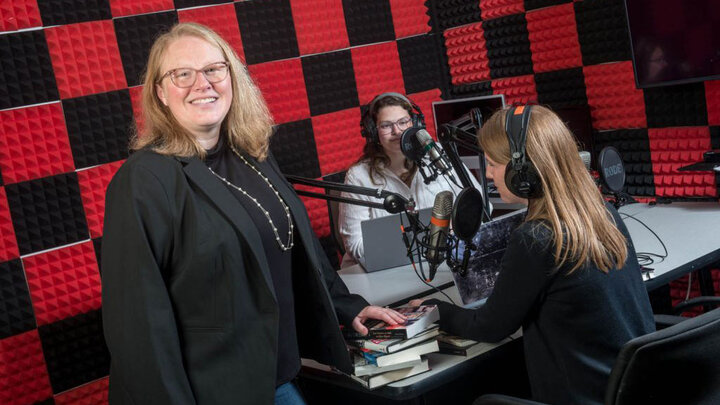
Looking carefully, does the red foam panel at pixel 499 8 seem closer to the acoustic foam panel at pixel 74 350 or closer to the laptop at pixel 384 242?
the laptop at pixel 384 242

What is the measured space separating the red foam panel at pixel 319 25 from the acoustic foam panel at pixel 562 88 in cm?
106

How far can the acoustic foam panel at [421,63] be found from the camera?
167 inches

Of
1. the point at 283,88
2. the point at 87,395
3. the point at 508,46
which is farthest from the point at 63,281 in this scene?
the point at 508,46

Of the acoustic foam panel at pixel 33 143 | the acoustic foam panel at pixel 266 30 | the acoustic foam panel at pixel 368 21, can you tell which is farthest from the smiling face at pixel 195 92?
the acoustic foam panel at pixel 368 21

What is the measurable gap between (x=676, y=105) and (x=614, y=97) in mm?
309

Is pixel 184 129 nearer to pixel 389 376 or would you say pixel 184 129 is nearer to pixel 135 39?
pixel 389 376

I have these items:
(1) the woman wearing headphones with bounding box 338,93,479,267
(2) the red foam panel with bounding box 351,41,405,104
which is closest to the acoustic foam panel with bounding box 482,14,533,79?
(2) the red foam panel with bounding box 351,41,405,104

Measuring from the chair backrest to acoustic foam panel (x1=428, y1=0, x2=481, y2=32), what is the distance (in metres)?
2.91

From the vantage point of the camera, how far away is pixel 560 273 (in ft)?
5.53

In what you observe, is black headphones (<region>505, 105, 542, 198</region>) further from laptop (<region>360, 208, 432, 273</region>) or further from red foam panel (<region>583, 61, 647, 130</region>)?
red foam panel (<region>583, 61, 647, 130</region>)

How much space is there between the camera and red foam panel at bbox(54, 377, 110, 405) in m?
3.16

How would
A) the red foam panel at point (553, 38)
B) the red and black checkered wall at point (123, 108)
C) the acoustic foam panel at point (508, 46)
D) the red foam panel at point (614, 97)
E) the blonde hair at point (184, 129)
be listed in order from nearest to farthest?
the blonde hair at point (184, 129)
the red and black checkered wall at point (123, 108)
the red foam panel at point (614, 97)
the red foam panel at point (553, 38)
the acoustic foam panel at point (508, 46)

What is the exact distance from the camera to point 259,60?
3711 millimetres

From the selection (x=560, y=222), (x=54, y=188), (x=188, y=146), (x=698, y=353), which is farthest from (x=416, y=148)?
(x=54, y=188)
